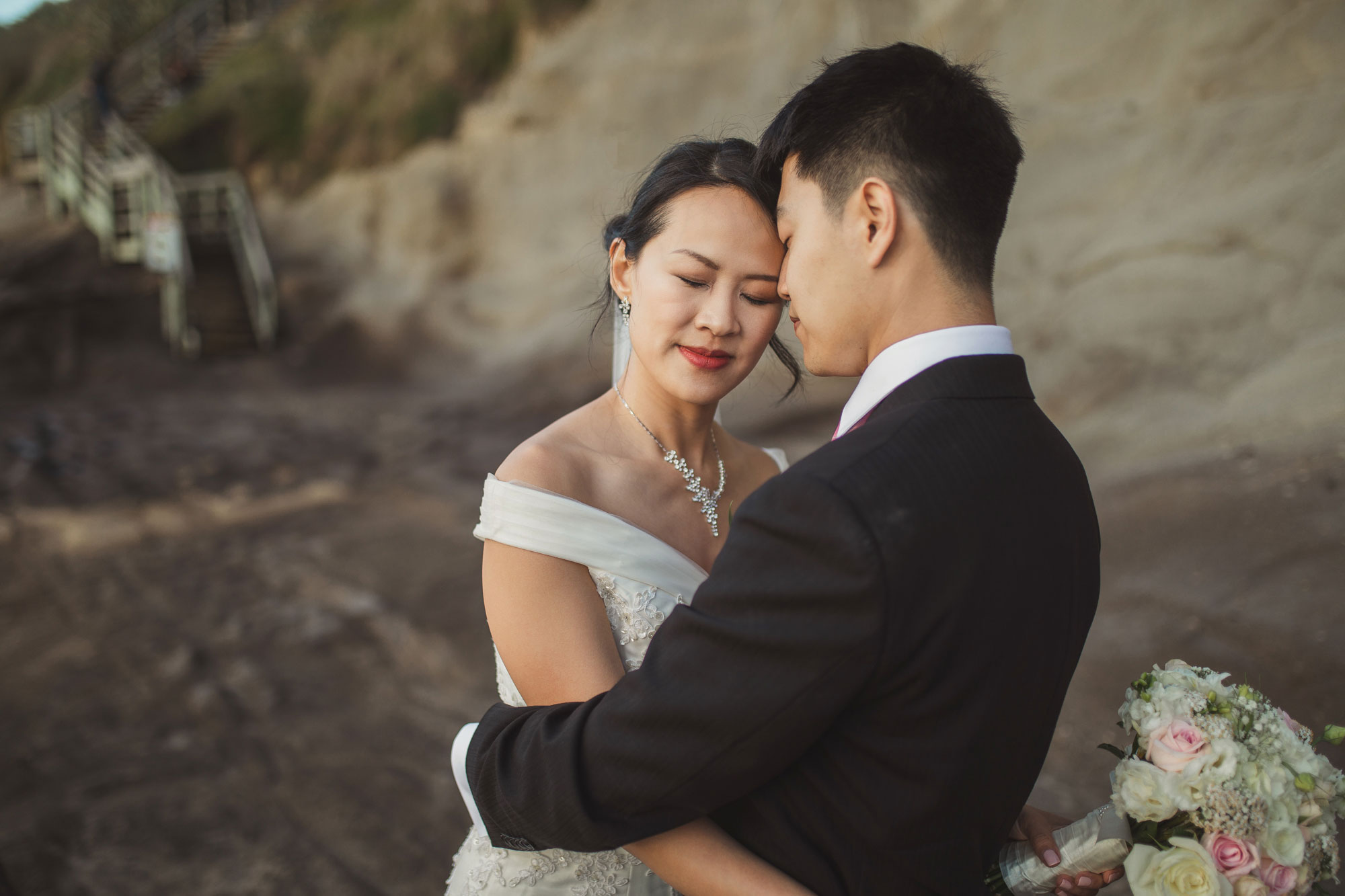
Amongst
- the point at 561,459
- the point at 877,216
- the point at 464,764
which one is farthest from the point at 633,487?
the point at 877,216

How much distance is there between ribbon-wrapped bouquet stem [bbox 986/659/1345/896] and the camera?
1.34 meters

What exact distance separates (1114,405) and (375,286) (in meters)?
10.3

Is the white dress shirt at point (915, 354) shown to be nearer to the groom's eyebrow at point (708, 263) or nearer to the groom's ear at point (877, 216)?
the groom's ear at point (877, 216)

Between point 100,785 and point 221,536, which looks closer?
point 100,785

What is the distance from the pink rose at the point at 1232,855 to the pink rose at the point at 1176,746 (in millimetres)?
102

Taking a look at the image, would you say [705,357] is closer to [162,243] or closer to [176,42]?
[162,243]

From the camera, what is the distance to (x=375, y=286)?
13805 millimetres

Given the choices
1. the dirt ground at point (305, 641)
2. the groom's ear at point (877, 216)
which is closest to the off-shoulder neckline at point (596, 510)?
the groom's ear at point (877, 216)

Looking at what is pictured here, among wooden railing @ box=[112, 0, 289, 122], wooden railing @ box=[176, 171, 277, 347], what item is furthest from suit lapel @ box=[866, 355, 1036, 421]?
wooden railing @ box=[112, 0, 289, 122]

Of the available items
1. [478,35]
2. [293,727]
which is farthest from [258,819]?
[478,35]

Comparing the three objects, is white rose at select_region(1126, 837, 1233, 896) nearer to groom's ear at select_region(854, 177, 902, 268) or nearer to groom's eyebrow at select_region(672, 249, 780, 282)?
groom's ear at select_region(854, 177, 902, 268)

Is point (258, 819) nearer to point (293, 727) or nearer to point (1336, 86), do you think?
point (293, 727)

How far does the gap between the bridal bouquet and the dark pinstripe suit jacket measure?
16cm

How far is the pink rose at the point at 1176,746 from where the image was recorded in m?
1.38
